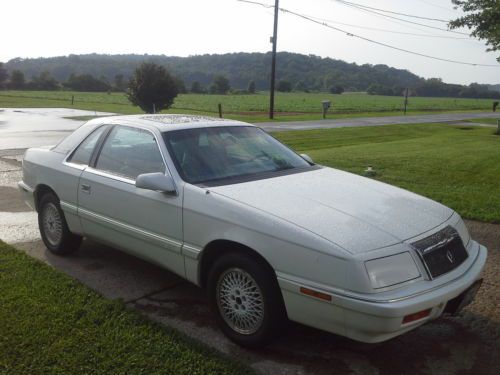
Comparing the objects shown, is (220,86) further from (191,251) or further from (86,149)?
(191,251)

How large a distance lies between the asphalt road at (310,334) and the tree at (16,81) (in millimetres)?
96247

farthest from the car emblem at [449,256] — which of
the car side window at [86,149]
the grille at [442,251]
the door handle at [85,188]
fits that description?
the car side window at [86,149]

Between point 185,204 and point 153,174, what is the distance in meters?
0.33

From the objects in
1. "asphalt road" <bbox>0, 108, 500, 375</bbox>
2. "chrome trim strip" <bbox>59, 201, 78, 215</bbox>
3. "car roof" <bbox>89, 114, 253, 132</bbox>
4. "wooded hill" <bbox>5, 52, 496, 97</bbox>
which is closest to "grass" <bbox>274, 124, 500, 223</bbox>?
"asphalt road" <bbox>0, 108, 500, 375</bbox>

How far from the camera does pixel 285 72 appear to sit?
11150cm

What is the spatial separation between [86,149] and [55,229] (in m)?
0.93

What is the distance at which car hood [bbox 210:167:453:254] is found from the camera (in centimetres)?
300

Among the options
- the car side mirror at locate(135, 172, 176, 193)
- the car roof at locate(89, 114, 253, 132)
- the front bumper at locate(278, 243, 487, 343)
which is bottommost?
the front bumper at locate(278, 243, 487, 343)

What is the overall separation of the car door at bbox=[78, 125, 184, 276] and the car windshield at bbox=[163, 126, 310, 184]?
0.17 meters

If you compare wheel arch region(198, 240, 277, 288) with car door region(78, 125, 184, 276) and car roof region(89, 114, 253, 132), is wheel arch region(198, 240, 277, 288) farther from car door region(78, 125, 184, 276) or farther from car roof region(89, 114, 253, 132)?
car roof region(89, 114, 253, 132)

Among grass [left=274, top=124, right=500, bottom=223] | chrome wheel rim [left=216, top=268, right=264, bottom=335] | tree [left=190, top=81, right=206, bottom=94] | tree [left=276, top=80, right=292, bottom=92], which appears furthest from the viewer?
tree [left=276, top=80, right=292, bottom=92]

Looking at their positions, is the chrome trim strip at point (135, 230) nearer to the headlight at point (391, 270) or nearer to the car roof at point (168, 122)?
the car roof at point (168, 122)

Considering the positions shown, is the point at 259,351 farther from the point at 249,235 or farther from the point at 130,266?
the point at 130,266

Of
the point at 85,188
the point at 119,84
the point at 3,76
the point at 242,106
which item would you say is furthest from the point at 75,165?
the point at 119,84
